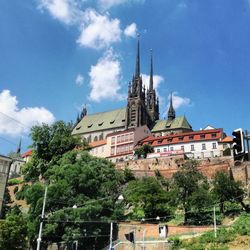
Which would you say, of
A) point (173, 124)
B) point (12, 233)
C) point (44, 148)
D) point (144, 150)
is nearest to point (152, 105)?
point (173, 124)

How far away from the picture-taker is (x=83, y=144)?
A: 67812mm

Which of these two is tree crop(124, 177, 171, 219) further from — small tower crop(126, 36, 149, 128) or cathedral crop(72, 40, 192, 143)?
small tower crop(126, 36, 149, 128)

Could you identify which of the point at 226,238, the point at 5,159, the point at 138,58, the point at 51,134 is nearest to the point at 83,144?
the point at 51,134

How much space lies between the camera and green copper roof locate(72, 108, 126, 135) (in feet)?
350

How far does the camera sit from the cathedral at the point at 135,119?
95.9 m

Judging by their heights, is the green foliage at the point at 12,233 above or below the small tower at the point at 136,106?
below

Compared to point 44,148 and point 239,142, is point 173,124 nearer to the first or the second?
point 44,148

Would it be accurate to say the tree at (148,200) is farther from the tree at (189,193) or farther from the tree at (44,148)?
the tree at (44,148)

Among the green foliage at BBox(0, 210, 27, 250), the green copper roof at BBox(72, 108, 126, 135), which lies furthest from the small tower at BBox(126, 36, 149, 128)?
the green foliage at BBox(0, 210, 27, 250)

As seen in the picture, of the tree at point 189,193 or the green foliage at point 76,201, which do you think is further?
the tree at point 189,193

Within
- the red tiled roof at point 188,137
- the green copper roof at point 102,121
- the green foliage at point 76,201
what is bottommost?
the green foliage at point 76,201

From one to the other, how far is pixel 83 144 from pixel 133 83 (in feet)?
155

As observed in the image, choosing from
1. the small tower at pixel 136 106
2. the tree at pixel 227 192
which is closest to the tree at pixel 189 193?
the tree at pixel 227 192

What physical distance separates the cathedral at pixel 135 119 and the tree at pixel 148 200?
4550cm
